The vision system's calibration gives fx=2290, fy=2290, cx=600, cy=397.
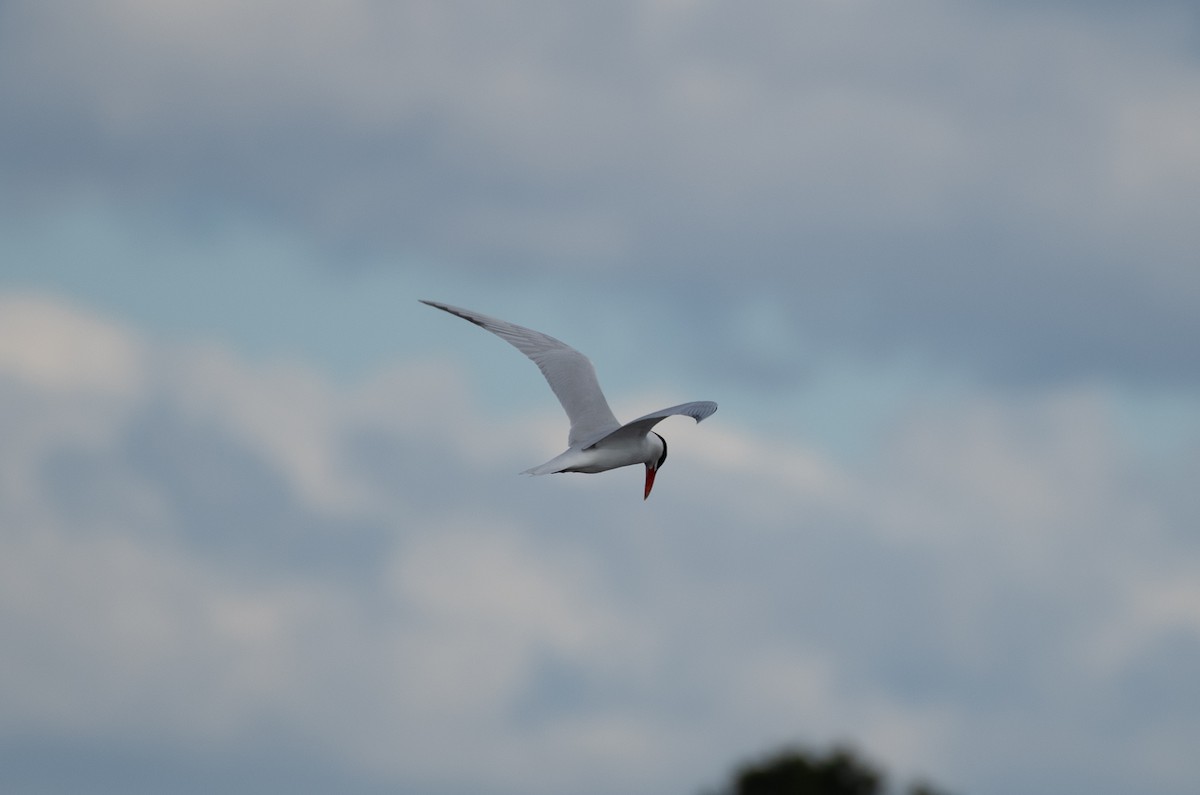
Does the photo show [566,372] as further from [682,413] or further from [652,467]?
[682,413]

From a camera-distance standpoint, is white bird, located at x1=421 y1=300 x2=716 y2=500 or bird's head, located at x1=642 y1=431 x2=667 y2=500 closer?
white bird, located at x1=421 y1=300 x2=716 y2=500

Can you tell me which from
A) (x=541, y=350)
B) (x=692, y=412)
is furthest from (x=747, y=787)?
(x=692, y=412)

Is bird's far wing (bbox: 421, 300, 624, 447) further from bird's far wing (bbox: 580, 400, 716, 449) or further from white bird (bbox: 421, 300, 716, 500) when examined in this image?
bird's far wing (bbox: 580, 400, 716, 449)

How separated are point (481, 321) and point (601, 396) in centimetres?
193

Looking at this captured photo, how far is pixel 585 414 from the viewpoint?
30.3 m

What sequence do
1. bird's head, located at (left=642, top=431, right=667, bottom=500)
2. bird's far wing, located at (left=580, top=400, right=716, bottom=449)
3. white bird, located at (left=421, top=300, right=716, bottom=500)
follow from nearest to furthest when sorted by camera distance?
bird's far wing, located at (left=580, top=400, right=716, bottom=449)
white bird, located at (left=421, top=300, right=716, bottom=500)
bird's head, located at (left=642, top=431, right=667, bottom=500)

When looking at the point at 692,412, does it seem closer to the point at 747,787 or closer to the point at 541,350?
the point at 541,350

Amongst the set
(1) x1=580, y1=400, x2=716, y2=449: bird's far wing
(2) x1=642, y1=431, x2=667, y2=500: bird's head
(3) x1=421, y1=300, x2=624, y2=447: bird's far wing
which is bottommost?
(1) x1=580, y1=400, x2=716, y2=449: bird's far wing

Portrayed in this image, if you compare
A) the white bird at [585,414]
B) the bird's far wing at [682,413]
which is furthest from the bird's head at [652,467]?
the bird's far wing at [682,413]

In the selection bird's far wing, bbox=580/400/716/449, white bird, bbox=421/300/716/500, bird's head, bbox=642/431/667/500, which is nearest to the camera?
bird's far wing, bbox=580/400/716/449

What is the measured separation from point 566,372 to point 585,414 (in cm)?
94

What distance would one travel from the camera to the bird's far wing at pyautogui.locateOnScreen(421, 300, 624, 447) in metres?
30.0

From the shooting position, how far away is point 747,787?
163 ft

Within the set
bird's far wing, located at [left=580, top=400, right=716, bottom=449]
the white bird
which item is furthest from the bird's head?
bird's far wing, located at [left=580, top=400, right=716, bottom=449]
